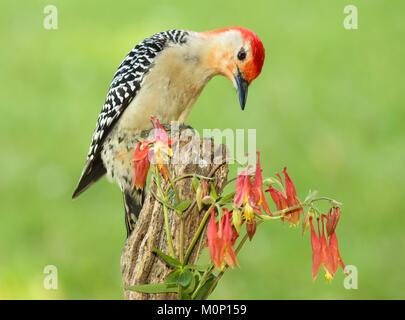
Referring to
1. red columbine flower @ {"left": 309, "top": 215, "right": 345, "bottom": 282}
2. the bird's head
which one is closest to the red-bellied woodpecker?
the bird's head

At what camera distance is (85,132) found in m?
6.95

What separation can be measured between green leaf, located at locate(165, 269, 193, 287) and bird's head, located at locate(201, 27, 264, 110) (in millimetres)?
1586

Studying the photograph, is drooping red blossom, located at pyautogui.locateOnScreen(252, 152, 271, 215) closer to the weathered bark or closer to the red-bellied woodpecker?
the weathered bark

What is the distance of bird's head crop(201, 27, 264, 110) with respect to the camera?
3889 millimetres

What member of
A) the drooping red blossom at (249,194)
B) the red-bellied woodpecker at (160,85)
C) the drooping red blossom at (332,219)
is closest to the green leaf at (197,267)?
the drooping red blossom at (249,194)

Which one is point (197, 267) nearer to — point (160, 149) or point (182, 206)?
point (182, 206)

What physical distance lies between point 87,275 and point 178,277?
10.6 ft

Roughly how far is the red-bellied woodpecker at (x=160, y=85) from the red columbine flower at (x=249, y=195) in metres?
1.52

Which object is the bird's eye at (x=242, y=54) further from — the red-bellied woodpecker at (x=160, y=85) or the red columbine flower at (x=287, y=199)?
the red columbine flower at (x=287, y=199)

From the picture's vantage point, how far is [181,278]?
250 centimetres

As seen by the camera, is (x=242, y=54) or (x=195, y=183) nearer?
(x=195, y=183)

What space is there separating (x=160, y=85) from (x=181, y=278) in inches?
71.0

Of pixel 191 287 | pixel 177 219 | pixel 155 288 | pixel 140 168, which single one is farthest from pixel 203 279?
pixel 140 168
